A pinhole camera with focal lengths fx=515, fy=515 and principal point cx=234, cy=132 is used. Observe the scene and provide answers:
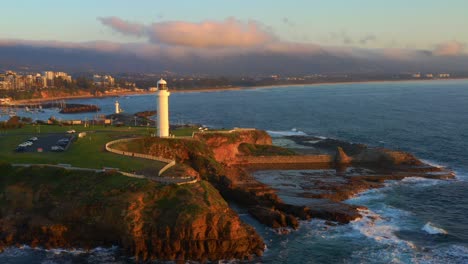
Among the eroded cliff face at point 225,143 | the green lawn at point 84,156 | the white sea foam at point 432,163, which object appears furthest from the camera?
the eroded cliff face at point 225,143

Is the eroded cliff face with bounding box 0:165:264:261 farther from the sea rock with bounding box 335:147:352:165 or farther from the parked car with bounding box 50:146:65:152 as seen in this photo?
the sea rock with bounding box 335:147:352:165

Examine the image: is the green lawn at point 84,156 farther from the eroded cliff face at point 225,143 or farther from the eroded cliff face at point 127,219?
the eroded cliff face at point 225,143

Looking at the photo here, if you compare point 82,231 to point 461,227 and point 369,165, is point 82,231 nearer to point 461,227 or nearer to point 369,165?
point 461,227

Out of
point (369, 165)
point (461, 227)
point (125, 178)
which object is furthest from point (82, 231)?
point (369, 165)

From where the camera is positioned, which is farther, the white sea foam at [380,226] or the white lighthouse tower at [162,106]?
the white lighthouse tower at [162,106]

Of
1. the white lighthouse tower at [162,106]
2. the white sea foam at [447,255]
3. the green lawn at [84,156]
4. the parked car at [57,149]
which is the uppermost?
the white lighthouse tower at [162,106]

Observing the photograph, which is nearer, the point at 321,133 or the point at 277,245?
the point at 277,245

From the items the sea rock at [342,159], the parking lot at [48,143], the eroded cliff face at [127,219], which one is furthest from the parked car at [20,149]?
the sea rock at [342,159]
